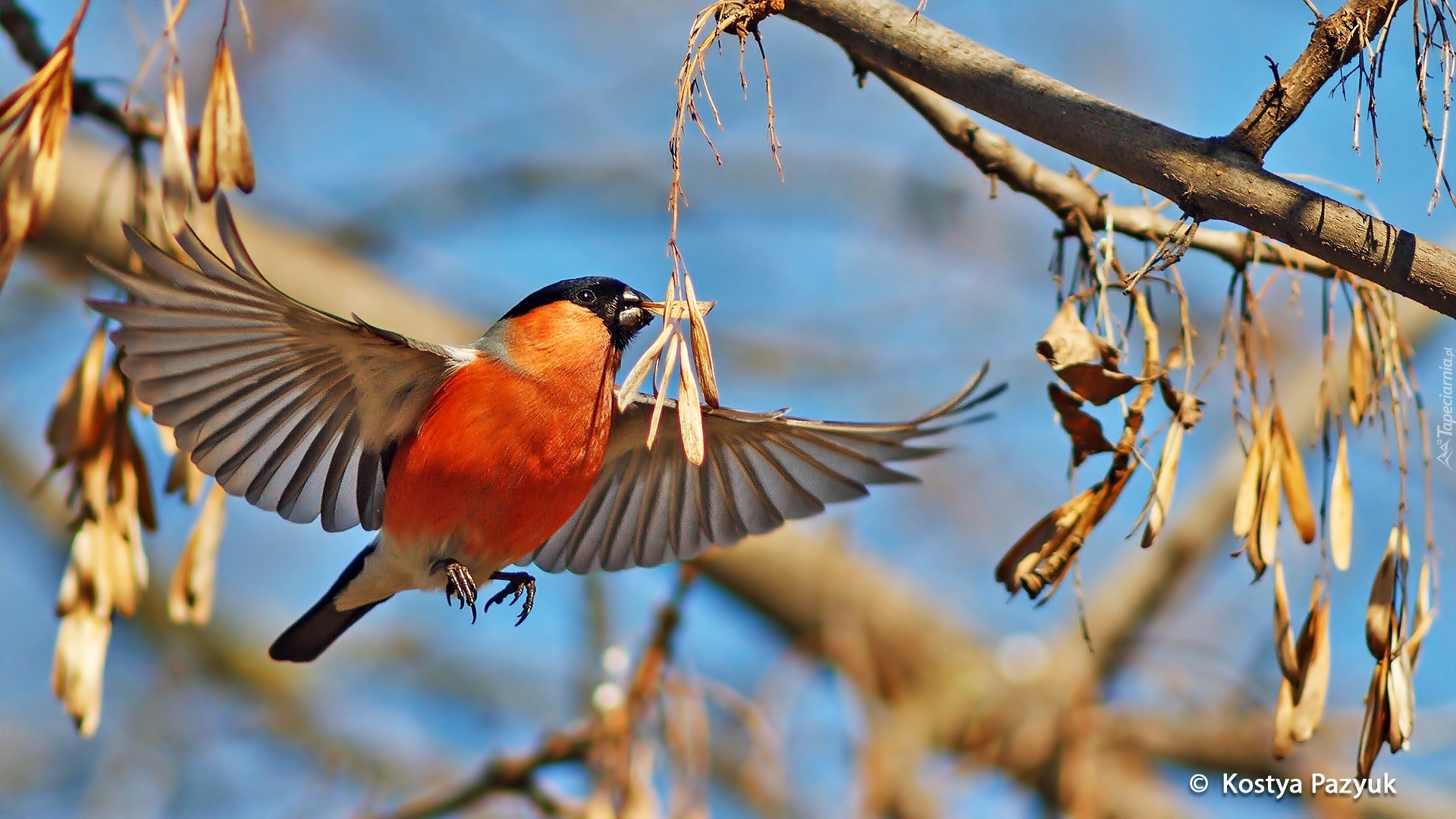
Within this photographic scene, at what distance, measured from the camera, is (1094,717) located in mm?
3984

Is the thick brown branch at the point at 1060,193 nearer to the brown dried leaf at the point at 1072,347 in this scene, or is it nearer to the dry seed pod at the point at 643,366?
the brown dried leaf at the point at 1072,347

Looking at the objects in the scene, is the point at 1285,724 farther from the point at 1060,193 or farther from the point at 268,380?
the point at 268,380

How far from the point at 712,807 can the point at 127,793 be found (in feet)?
10.1

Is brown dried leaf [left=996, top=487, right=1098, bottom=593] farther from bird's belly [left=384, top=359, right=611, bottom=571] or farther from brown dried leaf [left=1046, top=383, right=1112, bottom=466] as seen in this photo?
bird's belly [left=384, top=359, right=611, bottom=571]

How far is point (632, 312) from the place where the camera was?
3.03 metres

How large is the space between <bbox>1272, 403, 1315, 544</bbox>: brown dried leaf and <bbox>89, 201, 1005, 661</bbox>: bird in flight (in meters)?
0.57

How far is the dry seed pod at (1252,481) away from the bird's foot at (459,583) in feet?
5.04

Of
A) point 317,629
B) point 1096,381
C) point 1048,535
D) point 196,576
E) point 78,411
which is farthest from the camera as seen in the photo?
point 317,629

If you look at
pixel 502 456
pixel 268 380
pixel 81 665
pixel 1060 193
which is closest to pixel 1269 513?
pixel 1060 193

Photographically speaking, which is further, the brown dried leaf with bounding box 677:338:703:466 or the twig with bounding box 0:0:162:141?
the twig with bounding box 0:0:162:141

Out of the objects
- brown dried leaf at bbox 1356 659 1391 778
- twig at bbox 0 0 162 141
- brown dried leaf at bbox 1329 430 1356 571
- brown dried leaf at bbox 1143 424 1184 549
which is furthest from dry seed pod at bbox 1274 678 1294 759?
twig at bbox 0 0 162 141

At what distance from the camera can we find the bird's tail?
3119mm

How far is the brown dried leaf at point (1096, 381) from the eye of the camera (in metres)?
1.87

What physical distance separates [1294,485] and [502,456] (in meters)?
1.57
